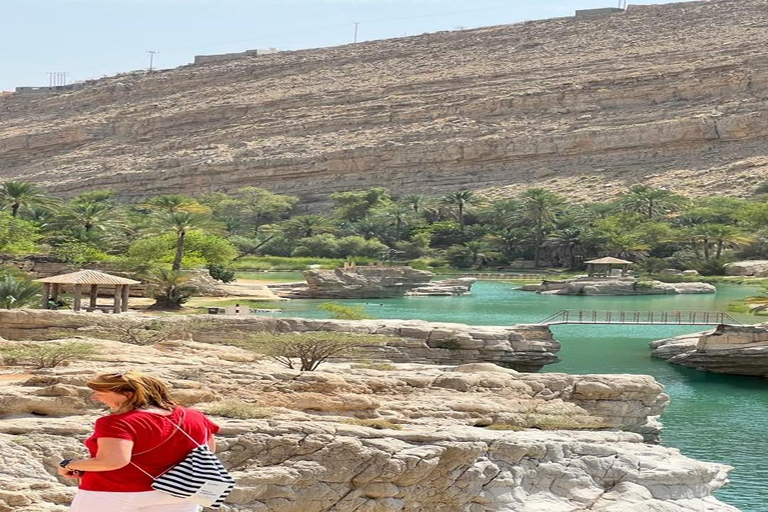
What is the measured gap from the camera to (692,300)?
2039 inches

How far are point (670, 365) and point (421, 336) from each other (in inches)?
303

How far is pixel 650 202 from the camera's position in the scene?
79375 mm

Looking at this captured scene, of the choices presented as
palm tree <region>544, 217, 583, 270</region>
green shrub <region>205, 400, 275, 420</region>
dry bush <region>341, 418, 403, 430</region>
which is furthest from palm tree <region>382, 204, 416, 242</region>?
green shrub <region>205, 400, 275, 420</region>

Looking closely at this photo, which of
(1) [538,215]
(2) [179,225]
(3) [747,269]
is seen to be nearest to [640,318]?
(2) [179,225]

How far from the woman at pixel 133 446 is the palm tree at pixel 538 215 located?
225ft

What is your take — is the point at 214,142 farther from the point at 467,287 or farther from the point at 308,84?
the point at 467,287

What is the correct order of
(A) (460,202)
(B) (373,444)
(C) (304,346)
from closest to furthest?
(B) (373,444) < (C) (304,346) < (A) (460,202)

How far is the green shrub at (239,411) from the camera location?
11.8 m

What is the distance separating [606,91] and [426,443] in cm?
9939

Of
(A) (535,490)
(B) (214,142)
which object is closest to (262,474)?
(A) (535,490)

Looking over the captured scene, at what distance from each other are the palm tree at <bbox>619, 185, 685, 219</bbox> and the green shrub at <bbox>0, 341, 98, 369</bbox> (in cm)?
6619

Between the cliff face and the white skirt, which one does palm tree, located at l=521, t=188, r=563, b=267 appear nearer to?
the cliff face

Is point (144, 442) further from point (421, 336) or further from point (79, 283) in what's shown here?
point (79, 283)

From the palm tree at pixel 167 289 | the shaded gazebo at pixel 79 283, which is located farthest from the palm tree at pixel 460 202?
the shaded gazebo at pixel 79 283
